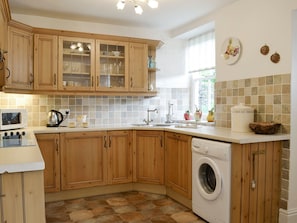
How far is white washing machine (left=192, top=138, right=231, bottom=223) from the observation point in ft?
7.52

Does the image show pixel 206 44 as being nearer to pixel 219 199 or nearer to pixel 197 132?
pixel 197 132

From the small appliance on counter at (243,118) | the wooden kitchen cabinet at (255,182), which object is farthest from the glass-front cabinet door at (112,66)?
the wooden kitchen cabinet at (255,182)

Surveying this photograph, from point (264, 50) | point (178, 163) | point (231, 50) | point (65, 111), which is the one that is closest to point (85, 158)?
point (65, 111)

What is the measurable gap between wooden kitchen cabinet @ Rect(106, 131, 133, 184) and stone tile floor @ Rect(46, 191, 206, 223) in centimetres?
24

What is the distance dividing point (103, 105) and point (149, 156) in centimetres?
107

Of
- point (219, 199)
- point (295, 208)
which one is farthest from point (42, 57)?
point (295, 208)

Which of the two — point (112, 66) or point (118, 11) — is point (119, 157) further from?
point (118, 11)

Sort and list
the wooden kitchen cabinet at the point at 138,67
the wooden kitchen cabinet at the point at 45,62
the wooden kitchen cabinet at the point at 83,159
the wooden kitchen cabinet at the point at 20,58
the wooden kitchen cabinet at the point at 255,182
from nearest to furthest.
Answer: the wooden kitchen cabinet at the point at 255,182, the wooden kitchen cabinet at the point at 20,58, the wooden kitchen cabinet at the point at 83,159, the wooden kitchen cabinet at the point at 45,62, the wooden kitchen cabinet at the point at 138,67

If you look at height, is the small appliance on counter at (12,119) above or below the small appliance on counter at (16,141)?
above

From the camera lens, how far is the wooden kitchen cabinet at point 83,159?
3.21 m

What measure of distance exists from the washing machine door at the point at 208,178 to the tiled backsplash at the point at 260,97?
771 millimetres

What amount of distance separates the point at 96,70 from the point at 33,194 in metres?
2.51

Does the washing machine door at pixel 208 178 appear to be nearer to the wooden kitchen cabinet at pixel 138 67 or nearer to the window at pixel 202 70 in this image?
the window at pixel 202 70

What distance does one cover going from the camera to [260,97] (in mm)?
2777
